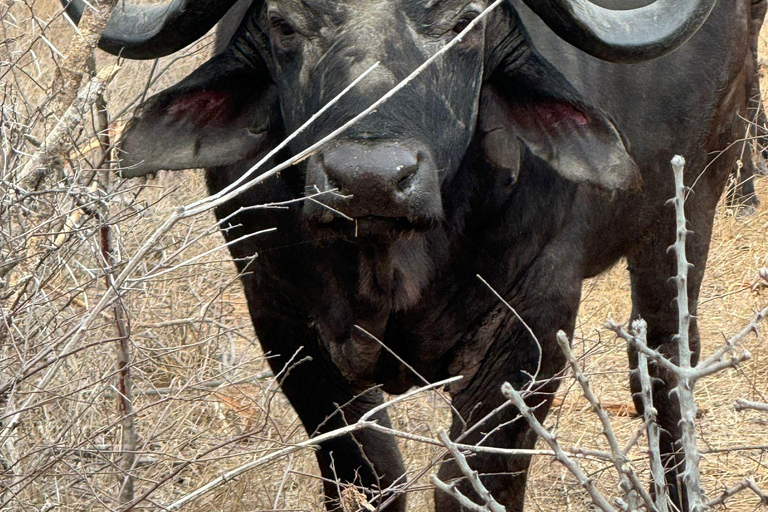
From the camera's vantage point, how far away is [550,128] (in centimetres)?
361

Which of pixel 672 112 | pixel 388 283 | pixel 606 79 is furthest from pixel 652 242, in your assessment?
pixel 388 283

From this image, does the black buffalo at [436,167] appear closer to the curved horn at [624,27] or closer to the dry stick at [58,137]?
the curved horn at [624,27]

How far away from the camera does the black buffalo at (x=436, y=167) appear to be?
128 inches

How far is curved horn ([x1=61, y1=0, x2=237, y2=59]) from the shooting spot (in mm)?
3512

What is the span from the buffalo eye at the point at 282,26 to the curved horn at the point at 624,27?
0.73 m

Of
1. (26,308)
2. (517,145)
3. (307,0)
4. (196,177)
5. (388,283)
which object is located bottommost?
(196,177)

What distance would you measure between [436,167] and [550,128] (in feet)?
1.90

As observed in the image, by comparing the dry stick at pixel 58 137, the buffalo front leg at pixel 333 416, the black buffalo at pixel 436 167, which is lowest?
the buffalo front leg at pixel 333 416

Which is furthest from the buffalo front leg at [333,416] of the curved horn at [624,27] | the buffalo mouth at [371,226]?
the curved horn at [624,27]

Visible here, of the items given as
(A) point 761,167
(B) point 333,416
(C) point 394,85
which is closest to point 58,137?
(C) point 394,85

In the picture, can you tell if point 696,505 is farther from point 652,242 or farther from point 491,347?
point 652,242

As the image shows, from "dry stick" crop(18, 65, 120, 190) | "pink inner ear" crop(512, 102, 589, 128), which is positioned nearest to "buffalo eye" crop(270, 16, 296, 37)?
"dry stick" crop(18, 65, 120, 190)

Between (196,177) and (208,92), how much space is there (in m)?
2.70

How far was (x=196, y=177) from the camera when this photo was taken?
630 cm
